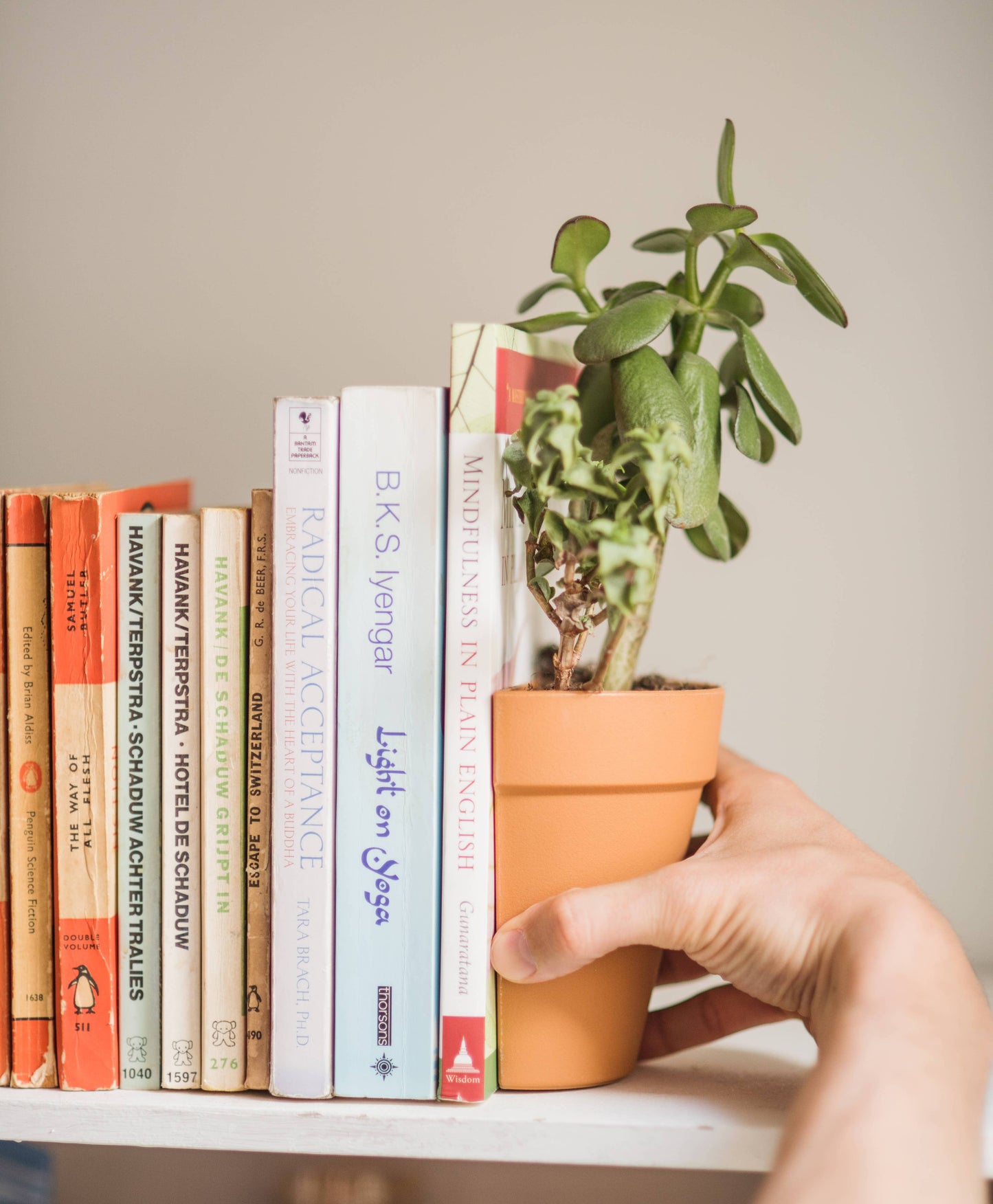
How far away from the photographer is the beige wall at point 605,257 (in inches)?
37.1

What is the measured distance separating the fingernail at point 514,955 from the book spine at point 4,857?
0.33 meters

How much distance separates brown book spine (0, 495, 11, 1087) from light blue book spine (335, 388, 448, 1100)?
0.23 metres

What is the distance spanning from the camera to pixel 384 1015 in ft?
2.02

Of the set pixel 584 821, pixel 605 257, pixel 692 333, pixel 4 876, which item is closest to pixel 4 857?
pixel 4 876

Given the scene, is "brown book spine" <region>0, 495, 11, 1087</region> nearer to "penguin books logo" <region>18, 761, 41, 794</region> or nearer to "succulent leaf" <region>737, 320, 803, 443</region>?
"penguin books logo" <region>18, 761, 41, 794</region>

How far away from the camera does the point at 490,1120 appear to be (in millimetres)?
597

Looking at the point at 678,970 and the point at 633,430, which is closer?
the point at 633,430

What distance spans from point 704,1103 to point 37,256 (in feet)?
3.37

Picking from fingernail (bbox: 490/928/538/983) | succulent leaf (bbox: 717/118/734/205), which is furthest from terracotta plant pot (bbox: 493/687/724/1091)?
succulent leaf (bbox: 717/118/734/205)

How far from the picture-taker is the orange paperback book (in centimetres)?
64

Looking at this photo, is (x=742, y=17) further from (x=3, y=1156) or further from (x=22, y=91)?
(x=3, y=1156)

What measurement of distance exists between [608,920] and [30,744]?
406 millimetres

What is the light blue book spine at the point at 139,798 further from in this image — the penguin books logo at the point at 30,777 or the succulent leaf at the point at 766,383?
the succulent leaf at the point at 766,383

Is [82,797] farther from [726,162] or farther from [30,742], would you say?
[726,162]
